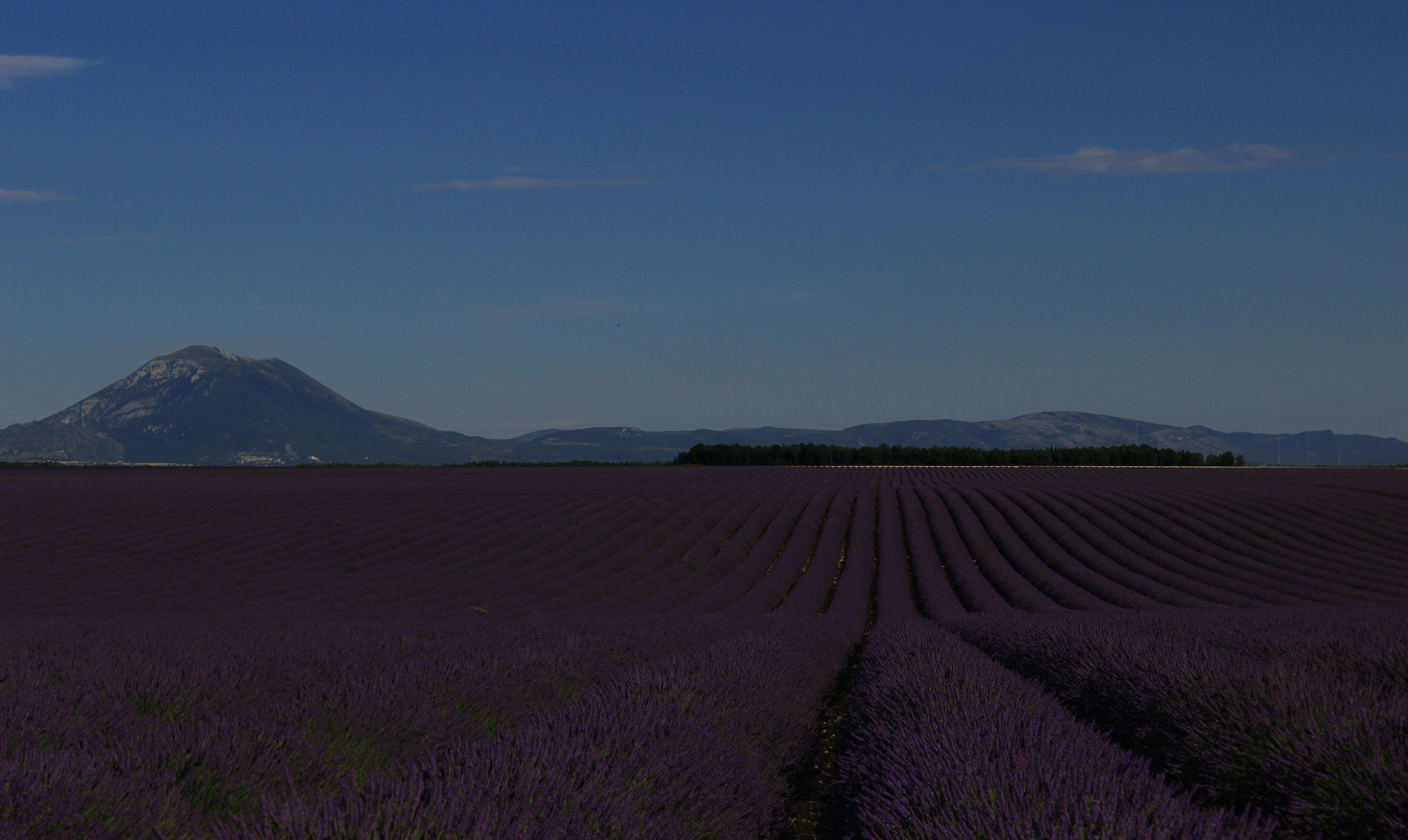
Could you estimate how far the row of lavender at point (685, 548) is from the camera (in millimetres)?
16953

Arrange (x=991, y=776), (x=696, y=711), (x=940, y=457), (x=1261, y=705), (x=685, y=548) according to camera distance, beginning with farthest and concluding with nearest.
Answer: (x=940, y=457) < (x=685, y=548) < (x=696, y=711) < (x=1261, y=705) < (x=991, y=776)

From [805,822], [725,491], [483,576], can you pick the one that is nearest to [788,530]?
[725,491]

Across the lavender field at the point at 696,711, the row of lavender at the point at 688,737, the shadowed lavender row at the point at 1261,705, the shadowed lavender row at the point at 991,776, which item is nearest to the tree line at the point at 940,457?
the lavender field at the point at 696,711

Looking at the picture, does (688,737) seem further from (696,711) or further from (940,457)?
(940,457)

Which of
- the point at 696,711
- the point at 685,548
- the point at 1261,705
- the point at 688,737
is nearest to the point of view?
the point at 688,737

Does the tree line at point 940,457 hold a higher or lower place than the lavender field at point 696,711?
higher

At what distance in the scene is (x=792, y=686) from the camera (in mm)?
6258

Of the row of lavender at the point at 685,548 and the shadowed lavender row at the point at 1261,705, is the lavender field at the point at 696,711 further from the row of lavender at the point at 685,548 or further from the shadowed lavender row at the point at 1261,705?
the row of lavender at the point at 685,548

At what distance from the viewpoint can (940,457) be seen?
74.1m

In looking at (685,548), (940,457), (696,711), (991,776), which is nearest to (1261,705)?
(991,776)

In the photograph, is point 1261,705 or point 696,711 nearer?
point 1261,705

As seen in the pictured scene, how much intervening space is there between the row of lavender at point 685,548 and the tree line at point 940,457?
121ft

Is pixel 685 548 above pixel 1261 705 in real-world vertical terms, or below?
below

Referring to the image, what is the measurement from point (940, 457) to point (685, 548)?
55481 millimetres
